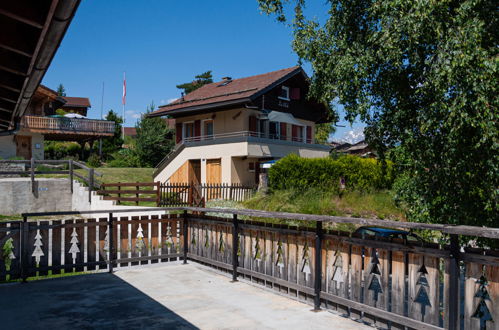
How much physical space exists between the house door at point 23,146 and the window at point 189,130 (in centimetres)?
1347

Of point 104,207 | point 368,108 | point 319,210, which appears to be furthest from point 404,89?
point 104,207

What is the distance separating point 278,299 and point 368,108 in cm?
447

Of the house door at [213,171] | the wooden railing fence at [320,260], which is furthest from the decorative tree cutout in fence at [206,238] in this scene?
the house door at [213,171]

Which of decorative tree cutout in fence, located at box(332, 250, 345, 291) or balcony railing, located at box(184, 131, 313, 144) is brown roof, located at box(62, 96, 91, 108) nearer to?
balcony railing, located at box(184, 131, 313, 144)

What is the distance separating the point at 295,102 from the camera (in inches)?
1286

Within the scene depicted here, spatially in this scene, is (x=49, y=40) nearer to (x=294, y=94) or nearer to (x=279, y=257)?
(x=279, y=257)

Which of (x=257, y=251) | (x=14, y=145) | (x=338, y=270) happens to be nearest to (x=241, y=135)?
(x=14, y=145)

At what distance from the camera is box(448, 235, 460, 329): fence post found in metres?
4.50

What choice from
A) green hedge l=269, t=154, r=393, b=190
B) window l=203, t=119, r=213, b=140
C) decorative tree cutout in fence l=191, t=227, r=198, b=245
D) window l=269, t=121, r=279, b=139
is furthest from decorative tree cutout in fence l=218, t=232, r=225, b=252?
window l=203, t=119, r=213, b=140

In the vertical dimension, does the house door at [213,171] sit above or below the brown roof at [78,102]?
below

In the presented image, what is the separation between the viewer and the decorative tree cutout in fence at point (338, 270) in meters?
6.10

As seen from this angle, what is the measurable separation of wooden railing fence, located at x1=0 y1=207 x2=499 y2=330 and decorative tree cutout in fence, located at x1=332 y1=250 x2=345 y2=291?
1 cm

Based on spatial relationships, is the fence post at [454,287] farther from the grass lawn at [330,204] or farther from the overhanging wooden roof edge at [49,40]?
the grass lawn at [330,204]

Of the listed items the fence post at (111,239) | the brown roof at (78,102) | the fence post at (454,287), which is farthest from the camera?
the brown roof at (78,102)
